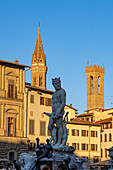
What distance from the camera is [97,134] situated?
77312 millimetres

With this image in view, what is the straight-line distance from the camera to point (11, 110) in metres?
60.9

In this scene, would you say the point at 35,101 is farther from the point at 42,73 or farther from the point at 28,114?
the point at 42,73

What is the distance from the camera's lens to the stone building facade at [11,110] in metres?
58.7

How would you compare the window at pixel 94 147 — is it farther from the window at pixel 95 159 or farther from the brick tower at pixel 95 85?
the brick tower at pixel 95 85

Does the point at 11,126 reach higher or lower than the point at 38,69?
lower

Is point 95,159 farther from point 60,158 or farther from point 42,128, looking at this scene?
point 60,158

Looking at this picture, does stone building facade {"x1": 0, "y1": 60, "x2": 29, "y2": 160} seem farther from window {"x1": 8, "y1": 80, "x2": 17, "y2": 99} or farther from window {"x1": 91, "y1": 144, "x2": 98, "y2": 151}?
window {"x1": 91, "y1": 144, "x2": 98, "y2": 151}

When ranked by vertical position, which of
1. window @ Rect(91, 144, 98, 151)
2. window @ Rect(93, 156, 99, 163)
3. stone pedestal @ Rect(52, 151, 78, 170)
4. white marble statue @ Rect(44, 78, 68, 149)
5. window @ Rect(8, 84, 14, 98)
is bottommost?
window @ Rect(93, 156, 99, 163)

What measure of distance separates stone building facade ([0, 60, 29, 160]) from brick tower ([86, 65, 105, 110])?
97.1 m

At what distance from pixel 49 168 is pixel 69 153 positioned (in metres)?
5.53

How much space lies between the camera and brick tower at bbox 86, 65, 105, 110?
522ft

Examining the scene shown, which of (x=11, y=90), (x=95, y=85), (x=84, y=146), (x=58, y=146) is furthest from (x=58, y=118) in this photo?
(x=95, y=85)

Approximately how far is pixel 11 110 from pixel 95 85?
105 metres

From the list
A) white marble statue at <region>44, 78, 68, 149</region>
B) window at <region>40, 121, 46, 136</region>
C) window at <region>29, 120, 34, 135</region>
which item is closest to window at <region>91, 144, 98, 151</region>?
window at <region>40, 121, 46, 136</region>
